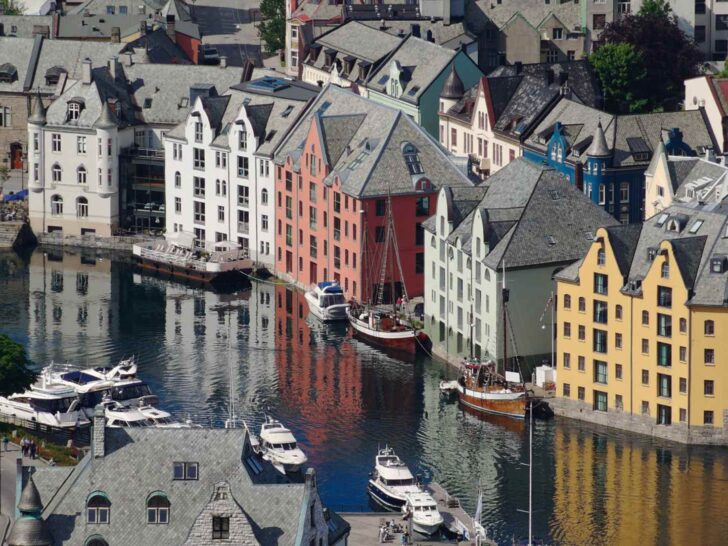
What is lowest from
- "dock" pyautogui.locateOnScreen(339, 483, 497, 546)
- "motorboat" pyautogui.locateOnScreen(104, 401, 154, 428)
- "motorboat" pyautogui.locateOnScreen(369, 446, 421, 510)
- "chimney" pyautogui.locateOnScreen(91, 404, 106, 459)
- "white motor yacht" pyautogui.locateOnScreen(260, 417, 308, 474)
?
"dock" pyautogui.locateOnScreen(339, 483, 497, 546)

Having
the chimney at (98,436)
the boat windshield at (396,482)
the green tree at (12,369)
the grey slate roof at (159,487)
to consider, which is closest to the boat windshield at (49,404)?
the green tree at (12,369)

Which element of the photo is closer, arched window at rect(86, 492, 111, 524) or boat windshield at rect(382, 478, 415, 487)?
arched window at rect(86, 492, 111, 524)

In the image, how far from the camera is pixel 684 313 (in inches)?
7441

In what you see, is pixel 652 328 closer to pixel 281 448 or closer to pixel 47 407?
pixel 281 448

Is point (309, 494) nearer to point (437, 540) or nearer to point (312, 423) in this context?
point (437, 540)

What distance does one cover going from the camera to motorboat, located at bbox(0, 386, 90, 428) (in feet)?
643

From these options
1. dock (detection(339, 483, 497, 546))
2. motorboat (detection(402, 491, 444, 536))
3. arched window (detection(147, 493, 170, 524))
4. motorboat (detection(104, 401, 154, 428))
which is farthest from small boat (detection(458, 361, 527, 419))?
arched window (detection(147, 493, 170, 524))

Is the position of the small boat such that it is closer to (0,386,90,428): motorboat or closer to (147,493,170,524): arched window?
(0,386,90,428): motorboat

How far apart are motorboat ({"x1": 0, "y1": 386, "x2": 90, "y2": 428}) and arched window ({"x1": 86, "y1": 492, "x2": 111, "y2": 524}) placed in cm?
5497

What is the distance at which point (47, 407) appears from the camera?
196 metres

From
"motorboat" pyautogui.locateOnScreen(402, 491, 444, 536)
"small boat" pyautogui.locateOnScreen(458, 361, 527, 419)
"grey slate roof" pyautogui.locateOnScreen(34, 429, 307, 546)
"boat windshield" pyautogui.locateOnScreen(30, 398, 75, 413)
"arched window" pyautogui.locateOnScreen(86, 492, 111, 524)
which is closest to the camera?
"grey slate roof" pyautogui.locateOnScreen(34, 429, 307, 546)

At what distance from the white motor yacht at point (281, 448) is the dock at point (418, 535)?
974 cm

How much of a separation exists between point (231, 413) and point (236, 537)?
177 feet

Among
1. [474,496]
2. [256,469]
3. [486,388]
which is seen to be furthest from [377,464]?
[256,469]
